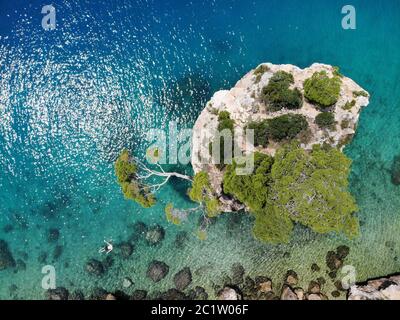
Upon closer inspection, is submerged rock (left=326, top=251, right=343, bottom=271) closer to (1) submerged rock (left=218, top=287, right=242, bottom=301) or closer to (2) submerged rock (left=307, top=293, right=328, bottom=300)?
(2) submerged rock (left=307, top=293, right=328, bottom=300)

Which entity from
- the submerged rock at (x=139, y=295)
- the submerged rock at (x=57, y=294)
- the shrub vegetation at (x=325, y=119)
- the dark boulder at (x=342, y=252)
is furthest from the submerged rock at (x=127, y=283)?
the shrub vegetation at (x=325, y=119)

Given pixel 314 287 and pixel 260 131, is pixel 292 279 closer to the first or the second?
pixel 314 287

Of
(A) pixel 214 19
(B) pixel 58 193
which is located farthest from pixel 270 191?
(B) pixel 58 193

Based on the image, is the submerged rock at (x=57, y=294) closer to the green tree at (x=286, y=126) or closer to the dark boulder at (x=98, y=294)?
the dark boulder at (x=98, y=294)

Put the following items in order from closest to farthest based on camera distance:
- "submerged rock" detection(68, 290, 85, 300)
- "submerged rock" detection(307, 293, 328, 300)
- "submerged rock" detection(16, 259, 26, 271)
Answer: "submerged rock" detection(307, 293, 328, 300) < "submerged rock" detection(68, 290, 85, 300) < "submerged rock" detection(16, 259, 26, 271)

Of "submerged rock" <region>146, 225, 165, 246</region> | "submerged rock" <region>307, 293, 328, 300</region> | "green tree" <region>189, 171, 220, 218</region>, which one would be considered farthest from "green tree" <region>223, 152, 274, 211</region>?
"submerged rock" <region>307, 293, 328, 300</region>

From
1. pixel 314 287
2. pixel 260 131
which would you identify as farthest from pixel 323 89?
pixel 314 287
